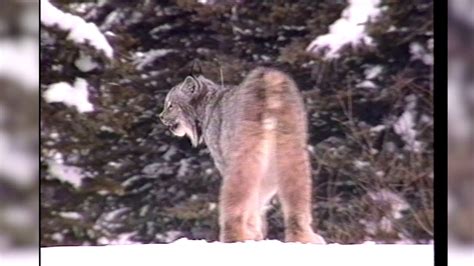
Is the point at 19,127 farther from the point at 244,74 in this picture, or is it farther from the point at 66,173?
the point at 244,74

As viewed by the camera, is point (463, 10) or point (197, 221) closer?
point (463, 10)

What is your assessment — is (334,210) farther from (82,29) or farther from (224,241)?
(82,29)

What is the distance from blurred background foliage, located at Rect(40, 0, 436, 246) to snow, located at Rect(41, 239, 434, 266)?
3cm

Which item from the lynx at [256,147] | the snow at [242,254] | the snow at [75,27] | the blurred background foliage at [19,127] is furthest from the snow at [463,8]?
the blurred background foliage at [19,127]

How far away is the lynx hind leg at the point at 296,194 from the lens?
1.79 meters

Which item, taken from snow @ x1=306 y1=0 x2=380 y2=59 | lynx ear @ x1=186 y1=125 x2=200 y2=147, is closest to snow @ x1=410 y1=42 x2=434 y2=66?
snow @ x1=306 y1=0 x2=380 y2=59

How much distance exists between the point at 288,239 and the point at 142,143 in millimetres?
516

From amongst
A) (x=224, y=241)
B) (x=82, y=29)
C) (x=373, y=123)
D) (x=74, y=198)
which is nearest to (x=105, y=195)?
(x=74, y=198)

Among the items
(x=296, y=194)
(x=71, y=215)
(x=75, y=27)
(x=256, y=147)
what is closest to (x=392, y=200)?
(x=296, y=194)

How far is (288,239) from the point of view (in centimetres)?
179

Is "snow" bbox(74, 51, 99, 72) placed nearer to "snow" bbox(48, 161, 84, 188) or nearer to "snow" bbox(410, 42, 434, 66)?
"snow" bbox(48, 161, 84, 188)

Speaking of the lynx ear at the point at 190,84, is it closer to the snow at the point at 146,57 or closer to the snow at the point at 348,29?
the snow at the point at 146,57

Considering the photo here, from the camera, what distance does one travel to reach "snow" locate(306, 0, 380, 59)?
1776 mm

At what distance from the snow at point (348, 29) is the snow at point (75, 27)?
1.99 feet
